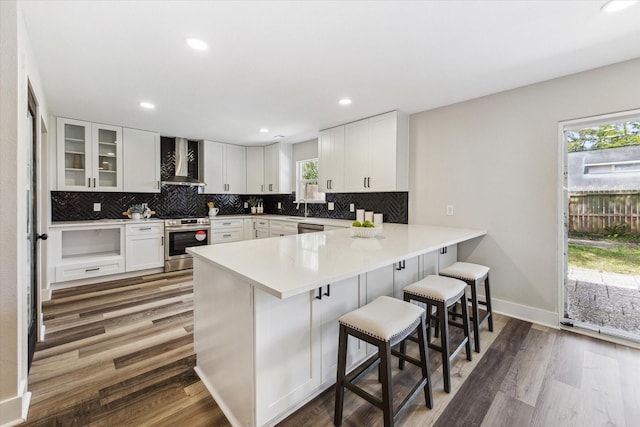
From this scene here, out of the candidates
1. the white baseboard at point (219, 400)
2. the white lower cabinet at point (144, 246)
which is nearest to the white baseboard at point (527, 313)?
the white baseboard at point (219, 400)

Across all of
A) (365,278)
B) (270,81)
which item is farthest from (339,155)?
(365,278)

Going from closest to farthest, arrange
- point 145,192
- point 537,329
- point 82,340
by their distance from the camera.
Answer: point 82,340 → point 537,329 → point 145,192

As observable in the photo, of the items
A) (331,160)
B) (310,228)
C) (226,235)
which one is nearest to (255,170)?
(226,235)

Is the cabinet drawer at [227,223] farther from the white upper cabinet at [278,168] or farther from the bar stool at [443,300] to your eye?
the bar stool at [443,300]

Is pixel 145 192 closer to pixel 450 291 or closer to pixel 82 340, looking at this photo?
pixel 82 340

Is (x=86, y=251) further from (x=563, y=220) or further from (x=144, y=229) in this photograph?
(x=563, y=220)

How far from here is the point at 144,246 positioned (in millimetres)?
4328

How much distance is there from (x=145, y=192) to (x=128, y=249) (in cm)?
101

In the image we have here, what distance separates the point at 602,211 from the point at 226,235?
16.6 ft

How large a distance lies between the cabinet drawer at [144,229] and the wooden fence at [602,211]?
5241mm

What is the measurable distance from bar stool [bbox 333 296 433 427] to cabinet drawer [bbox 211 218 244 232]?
4074 mm

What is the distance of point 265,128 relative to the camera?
4.29m

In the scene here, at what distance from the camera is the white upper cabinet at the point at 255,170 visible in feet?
18.6

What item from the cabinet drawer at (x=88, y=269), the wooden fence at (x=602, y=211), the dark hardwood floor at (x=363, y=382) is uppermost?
the wooden fence at (x=602, y=211)
